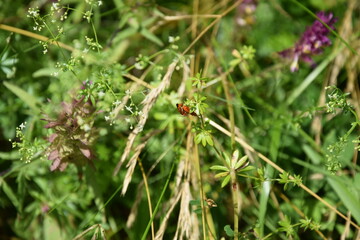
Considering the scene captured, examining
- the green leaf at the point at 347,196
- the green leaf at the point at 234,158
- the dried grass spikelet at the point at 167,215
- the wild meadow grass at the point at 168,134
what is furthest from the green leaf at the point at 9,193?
the green leaf at the point at 347,196

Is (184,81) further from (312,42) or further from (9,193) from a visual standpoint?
(9,193)

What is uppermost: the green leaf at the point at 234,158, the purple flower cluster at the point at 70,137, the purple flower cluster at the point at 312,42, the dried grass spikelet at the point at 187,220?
the purple flower cluster at the point at 312,42

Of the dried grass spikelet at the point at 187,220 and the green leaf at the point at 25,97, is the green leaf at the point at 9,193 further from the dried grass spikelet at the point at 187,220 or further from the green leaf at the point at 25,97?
the dried grass spikelet at the point at 187,220

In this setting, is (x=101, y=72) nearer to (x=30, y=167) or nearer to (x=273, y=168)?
(x=30, y=167)

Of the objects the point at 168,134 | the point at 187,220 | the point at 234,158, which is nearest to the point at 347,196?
the point at 234,158

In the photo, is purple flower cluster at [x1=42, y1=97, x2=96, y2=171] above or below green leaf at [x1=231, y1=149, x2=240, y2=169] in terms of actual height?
above

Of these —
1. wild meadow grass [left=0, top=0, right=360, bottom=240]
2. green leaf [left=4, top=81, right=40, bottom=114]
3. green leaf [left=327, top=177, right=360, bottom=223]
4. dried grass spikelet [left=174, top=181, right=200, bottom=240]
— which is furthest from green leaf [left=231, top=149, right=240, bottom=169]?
green leaf [left=4, top=81, right=40, bottom=114]

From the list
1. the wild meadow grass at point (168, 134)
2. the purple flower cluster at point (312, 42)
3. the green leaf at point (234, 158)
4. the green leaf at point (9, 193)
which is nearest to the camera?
the green leaf at point (234, 158)

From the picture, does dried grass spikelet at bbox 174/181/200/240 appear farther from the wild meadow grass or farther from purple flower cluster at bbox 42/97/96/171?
purple flower cluster at bbox 42/97/96/171
